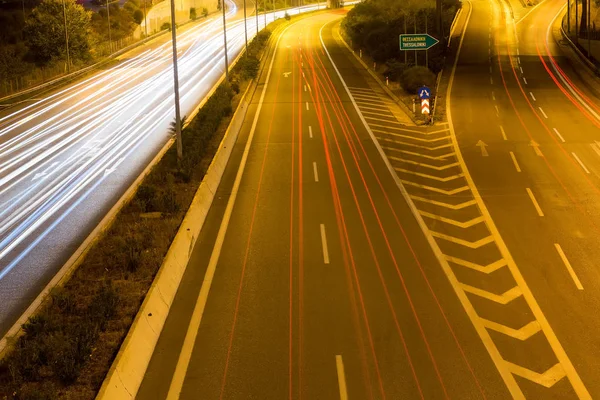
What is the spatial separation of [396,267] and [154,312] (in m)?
6.05

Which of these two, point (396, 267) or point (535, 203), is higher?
point (535, 203)

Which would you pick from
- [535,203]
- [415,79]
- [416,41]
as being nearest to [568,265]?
[535,203]

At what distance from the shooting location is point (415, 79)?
40781 millimetres

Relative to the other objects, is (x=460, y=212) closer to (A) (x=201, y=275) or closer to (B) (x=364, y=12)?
(A) (x=201, y=275)

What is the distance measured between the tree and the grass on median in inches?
1725

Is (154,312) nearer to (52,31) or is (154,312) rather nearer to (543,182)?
(543,182)

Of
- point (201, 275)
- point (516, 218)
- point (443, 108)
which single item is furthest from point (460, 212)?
point (443, 108)

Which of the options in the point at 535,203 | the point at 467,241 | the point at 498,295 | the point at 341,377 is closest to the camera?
the point at 341,377

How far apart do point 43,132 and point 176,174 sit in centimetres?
1595

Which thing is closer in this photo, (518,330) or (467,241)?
(518,330)

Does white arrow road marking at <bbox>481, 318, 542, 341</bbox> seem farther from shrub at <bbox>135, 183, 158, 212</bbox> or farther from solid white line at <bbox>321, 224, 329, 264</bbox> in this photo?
shrub at <bbox>135, 183, 158, 212</bbox>

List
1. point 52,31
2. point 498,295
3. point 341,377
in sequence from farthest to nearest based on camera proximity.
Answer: point 52,31 → point 498,295 → point 341,377

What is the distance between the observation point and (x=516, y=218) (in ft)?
62.7

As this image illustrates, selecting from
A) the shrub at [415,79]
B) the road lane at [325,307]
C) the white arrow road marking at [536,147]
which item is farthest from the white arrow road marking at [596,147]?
the shrub at [415,79]
